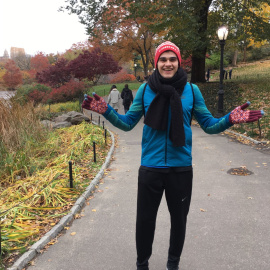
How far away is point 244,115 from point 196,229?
2.21m

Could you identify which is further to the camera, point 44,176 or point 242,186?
point 44,176

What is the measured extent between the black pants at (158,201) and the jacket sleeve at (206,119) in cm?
47

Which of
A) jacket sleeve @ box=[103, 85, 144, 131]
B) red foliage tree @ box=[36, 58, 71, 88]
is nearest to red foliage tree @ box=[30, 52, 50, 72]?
red foliage tree @ box=[36, 58, 71, 88]

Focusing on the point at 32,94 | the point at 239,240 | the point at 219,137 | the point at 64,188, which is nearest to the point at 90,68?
the point at 32,94

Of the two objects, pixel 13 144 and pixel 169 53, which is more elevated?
pixel 169 53

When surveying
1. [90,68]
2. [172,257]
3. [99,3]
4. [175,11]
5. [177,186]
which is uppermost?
[99,3]

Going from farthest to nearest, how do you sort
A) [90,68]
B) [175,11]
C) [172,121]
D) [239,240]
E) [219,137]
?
[90,68] < [175,11] < [219,137] < [239,240] < [172,121]

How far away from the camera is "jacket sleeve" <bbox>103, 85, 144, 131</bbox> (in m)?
2.50

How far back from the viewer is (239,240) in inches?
140

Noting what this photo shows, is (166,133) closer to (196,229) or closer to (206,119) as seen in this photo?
(206,119)

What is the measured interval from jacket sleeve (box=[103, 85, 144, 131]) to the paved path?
5.43 feet

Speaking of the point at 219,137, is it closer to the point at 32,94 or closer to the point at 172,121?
the point at 172,121

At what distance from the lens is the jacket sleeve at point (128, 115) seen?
98.3 inches

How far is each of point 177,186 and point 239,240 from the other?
178cm
